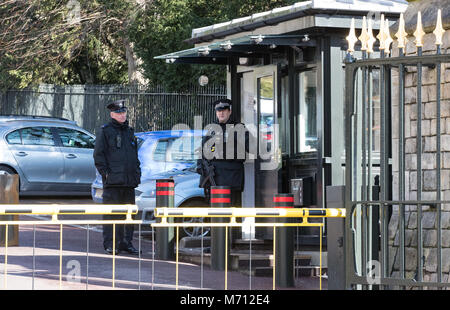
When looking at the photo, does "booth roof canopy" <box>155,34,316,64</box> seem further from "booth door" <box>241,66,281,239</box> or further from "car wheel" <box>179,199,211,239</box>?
"car wheel" <box>179,199,211,239</box>

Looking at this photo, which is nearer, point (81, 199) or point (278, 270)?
point (278, 270)

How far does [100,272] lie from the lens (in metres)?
10.8

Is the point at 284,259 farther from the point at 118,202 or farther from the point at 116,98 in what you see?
the point at 116,98

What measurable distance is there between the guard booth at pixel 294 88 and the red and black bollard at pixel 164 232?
1.31 meters

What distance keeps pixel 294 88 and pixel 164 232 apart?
273cm

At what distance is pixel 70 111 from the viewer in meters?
28.5

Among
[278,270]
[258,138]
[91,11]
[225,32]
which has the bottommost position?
[278,270]

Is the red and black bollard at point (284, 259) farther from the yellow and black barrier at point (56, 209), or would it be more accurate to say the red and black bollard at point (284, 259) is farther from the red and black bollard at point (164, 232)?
the yellow and black barrier at point (56, 209)

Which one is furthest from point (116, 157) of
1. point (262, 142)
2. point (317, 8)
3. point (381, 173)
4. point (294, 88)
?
point (381, 173)

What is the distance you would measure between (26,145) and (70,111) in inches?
362

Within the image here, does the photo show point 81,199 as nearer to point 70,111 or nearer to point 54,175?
point 54,175

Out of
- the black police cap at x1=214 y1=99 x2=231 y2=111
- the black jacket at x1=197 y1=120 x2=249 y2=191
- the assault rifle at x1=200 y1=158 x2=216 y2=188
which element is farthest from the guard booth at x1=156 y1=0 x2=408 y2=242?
the assault rifle at x1=200 y1=158 x2=216 y2=188
